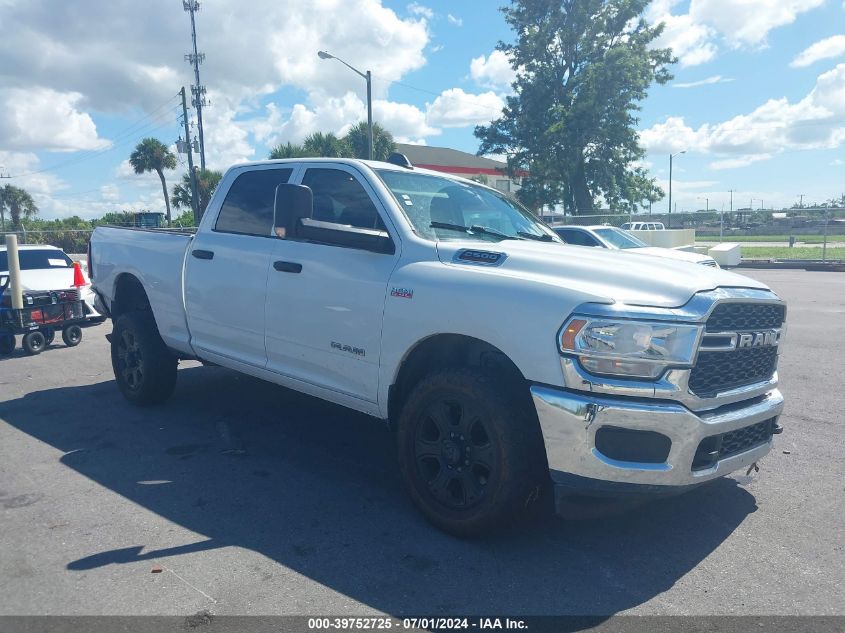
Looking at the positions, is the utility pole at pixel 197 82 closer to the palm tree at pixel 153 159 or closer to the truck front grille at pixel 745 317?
the palm tree at pixel 153 159

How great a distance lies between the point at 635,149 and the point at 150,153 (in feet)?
125

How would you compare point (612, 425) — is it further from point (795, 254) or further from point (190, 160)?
point (190, 160)

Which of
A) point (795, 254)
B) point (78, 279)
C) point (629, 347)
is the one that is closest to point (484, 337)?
point (629, 347)

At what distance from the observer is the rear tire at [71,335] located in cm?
1019

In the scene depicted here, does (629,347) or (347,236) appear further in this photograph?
(347,236)

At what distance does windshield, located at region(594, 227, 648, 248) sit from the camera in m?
14.4

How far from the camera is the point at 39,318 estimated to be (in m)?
9.63

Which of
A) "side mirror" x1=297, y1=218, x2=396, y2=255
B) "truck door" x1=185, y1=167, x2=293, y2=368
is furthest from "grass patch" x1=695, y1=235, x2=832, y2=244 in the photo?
"side mirror" x1=297, y1=218, x2=396, y2=255

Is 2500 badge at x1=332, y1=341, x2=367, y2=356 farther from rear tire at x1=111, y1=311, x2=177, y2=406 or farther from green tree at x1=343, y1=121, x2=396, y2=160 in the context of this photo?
green tree at x1=343, y1=121, x2=396, y2=160

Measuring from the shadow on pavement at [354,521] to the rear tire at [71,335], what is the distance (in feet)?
14.7

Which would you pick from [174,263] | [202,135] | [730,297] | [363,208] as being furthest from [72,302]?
[202,135]

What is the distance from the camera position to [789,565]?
11.1ft

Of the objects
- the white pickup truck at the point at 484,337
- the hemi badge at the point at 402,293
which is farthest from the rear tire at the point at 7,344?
the hemi badge at the point at 402,293

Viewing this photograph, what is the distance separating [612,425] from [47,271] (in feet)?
33.2
